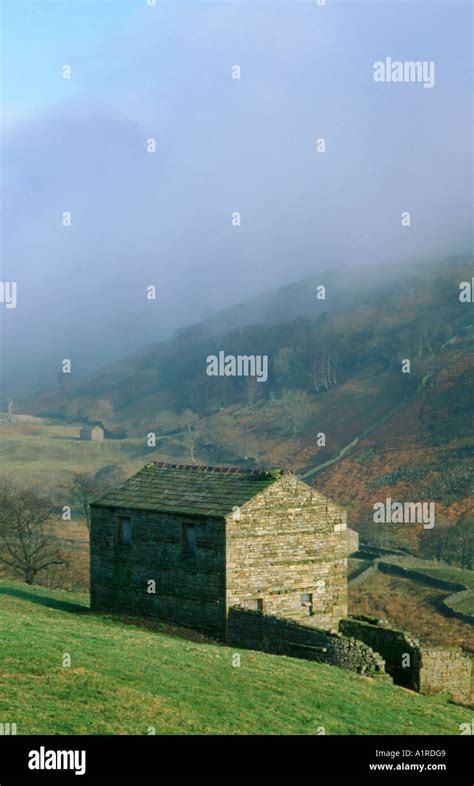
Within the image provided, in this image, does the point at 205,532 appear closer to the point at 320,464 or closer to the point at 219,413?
the point at 320,464

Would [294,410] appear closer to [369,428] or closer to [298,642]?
[369,428]

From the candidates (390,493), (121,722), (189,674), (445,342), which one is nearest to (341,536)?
(189,674)

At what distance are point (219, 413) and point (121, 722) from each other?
170 metres

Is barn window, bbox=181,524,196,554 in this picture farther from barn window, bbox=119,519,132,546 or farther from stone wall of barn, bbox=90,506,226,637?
barn window, bbox=119,519,132,546

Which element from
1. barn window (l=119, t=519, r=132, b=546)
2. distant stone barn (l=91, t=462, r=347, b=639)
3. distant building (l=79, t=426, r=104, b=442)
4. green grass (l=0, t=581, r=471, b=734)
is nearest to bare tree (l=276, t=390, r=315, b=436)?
distant building (l=79, t=426, r=104, b=442)

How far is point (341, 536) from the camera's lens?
129ft

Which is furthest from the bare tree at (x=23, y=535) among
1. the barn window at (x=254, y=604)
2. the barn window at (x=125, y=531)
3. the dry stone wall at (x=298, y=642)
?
the dry stone wall at (x=298, y=642)

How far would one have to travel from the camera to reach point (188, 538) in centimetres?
3828

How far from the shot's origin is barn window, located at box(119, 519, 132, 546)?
40812 mm

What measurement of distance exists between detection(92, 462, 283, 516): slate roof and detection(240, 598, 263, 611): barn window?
3064 mm

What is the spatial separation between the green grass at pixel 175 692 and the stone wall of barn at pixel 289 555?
468cm

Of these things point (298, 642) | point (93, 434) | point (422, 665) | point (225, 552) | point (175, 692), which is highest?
point (93, 434)

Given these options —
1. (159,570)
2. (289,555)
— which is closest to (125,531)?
(159,570)

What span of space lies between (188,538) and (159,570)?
179cm
